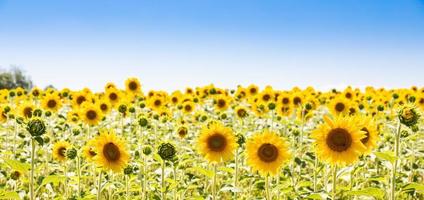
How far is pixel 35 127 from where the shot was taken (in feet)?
12.8

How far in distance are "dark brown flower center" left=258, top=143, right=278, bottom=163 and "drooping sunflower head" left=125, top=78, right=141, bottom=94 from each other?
7.71 meters

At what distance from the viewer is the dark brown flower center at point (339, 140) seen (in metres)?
4.01

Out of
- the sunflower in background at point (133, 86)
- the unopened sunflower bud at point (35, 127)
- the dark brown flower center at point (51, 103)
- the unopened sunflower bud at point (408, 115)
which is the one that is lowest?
the unopened sunflower bud at point (35, 127)

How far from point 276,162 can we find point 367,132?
814 millimetres

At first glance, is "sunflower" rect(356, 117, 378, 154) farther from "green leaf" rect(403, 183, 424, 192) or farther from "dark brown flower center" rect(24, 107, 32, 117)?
"dark brown flower center" rect(24, 107, 32, 117)

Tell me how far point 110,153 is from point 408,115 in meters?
2.57

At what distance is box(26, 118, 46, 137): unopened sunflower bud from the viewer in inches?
153

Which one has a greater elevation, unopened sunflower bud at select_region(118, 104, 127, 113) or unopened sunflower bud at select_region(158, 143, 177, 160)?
unopened sunflower bud at select_region(118, 104, 127, 113)

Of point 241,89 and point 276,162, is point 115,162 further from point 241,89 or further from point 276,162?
point 241,89

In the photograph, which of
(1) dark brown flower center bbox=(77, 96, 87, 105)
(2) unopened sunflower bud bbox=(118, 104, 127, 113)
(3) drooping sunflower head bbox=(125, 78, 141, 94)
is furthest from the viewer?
(3) drooping sunflower head bbox=(125, 78, 141, 94)

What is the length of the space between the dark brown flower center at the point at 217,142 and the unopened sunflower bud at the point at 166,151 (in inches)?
29.2

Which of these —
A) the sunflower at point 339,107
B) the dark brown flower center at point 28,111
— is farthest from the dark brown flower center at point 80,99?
the sunflower at point 339,107

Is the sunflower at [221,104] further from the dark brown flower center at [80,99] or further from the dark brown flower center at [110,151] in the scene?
the dark brown flower center at [110,151]

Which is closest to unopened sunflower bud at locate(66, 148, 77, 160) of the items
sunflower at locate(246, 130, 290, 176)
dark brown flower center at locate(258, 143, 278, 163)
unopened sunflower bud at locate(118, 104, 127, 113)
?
sunflower at locate(246, 130, 290, 176)
